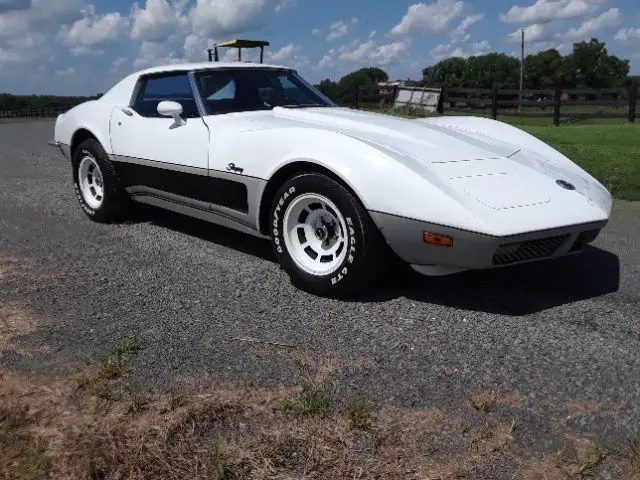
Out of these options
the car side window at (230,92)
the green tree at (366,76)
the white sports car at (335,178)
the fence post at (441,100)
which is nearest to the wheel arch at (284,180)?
the white sports car at (335,178)

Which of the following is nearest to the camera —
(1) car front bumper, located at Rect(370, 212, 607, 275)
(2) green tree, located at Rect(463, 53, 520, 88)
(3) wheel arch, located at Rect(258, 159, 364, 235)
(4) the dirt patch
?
(4) the dirt patch

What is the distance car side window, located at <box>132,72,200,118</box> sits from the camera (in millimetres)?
4836

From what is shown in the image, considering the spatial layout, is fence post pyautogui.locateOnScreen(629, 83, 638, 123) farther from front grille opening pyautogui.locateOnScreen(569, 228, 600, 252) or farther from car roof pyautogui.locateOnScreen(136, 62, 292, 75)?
front grille opening pyautogui.locateOnScreen(569, 228, 600, 252)

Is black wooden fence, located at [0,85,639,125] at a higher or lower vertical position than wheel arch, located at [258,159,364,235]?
higher

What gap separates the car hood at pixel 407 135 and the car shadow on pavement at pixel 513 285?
0.73 metres

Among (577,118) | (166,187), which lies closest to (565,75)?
(577,118)

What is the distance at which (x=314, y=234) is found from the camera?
3.98 meters

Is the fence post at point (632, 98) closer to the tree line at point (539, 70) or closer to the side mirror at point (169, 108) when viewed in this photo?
the side mirror at point (169, 108)

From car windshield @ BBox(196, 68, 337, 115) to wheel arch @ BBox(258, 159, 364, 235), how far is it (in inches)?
34.4

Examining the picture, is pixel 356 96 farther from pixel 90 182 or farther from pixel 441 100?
pixel 90 182

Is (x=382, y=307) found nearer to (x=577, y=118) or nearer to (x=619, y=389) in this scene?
(x=619, y=389)

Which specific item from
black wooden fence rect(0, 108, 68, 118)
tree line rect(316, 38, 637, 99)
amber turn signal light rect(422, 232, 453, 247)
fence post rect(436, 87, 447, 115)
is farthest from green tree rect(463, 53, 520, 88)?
amber turn signal light rect(422, 232, 453, 247)

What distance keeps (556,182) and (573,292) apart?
62cm

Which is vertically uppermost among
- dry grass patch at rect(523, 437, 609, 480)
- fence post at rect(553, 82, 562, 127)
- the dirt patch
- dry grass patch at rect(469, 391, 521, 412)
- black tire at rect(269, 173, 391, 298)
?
fence post at rect(553, 82, 562, 127)
